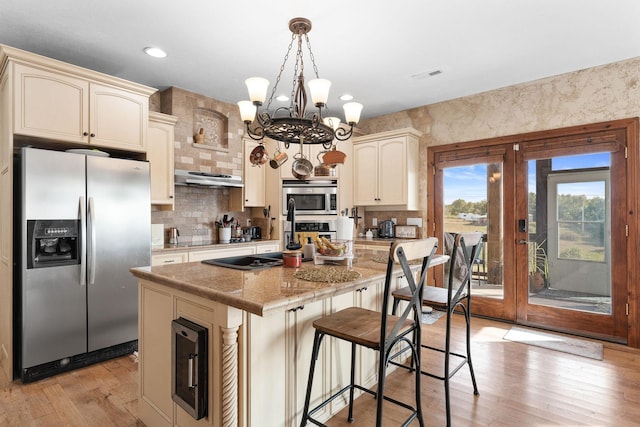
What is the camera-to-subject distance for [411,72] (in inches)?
137

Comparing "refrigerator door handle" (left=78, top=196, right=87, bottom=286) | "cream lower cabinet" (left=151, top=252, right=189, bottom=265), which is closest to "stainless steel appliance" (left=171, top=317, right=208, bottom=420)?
"refrigerator door handle" (left=78, top=196, right=87, bottom=286)

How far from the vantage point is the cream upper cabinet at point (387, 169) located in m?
4.48

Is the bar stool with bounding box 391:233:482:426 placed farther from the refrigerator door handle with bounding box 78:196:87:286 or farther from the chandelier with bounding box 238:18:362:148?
the refrigerator door handle with bounding box 78:196:87:286

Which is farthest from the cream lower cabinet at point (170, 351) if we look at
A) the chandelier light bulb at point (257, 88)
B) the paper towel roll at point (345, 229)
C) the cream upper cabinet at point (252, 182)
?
the cream upper cabinet at point (252, 182)

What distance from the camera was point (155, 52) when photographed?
3.03 m

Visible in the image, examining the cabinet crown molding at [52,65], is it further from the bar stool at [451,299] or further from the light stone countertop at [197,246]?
the bar stool at [451,299]

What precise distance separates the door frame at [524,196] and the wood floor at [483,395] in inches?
26.7

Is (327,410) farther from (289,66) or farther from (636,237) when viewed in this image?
(636,237)

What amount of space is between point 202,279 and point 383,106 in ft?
12.2

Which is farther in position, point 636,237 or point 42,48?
point 636,237

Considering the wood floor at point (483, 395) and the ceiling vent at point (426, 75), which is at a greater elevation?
the ceiling vent at point (426, 75)

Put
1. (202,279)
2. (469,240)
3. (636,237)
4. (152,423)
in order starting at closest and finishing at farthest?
(202,279), (152,423), (636,237), (469,240)

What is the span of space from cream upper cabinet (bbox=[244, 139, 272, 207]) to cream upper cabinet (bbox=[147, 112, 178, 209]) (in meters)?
1.00

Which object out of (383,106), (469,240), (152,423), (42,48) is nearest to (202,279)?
(152,423)
